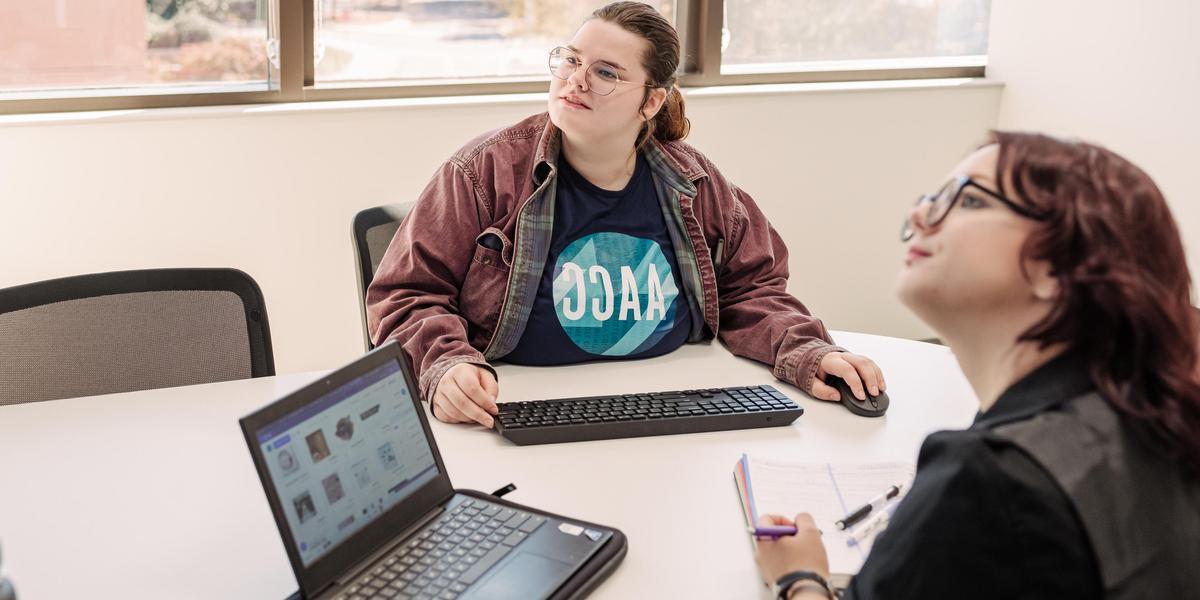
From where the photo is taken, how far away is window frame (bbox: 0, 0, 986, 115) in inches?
124

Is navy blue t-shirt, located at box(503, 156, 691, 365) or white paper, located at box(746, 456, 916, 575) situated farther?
navy blue t-shirt, located at box(503, 156, 691, 365)

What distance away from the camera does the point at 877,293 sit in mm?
4230

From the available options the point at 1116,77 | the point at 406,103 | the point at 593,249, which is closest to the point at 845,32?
the point at 1116,77

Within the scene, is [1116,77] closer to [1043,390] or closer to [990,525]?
[1043,390]

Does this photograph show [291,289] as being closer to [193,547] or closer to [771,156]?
[771,156]

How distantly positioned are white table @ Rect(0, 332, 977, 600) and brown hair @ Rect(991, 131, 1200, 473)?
460 millimetres

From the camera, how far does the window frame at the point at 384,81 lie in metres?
3.14

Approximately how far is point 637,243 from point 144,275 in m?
0.84

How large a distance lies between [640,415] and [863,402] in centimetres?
37

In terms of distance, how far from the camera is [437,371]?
5.65 ft

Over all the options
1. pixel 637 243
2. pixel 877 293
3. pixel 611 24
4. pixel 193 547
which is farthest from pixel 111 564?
pixel 877 293

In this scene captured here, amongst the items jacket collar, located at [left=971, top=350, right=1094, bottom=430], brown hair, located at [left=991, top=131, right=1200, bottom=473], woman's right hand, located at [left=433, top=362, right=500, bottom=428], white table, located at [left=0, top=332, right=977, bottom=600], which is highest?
brown hair, located at [left=991, top=131, right=1200, bottom=473]

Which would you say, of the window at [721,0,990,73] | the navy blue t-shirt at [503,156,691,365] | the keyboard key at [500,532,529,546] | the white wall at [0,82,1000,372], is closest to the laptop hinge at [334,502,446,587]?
the keyboard key at [500,532,529,546]

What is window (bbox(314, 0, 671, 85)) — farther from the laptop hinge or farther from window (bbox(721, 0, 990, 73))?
the laptop hinge
